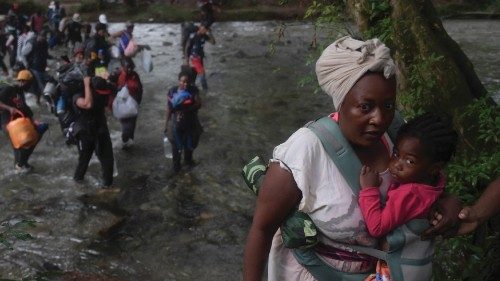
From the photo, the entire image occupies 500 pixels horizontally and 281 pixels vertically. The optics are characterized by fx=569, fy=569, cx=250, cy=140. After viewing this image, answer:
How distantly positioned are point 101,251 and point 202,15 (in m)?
17.2

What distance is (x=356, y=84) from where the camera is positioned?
1.93m

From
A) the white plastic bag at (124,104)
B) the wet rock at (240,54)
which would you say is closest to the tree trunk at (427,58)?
the white plastic bag at (124,104)

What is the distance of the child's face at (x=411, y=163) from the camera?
195 cm

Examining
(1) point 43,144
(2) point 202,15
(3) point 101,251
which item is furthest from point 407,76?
(2) point 202,15

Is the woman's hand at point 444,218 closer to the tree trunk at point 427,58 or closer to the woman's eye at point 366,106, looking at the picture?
the woman's eye at point 366,106

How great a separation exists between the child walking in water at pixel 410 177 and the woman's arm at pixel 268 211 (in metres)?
0.25

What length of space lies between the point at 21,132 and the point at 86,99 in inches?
56.2

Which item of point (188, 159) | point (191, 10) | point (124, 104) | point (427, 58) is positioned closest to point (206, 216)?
point (188, 159)

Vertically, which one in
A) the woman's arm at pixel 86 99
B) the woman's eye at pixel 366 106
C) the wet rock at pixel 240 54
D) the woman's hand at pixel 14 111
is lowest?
the wet rock at pixel 240 54

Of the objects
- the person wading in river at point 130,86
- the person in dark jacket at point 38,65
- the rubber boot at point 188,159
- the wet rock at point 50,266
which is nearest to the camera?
the wet rock at point 50,266

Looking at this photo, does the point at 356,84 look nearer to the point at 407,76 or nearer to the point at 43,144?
the point at 407,76

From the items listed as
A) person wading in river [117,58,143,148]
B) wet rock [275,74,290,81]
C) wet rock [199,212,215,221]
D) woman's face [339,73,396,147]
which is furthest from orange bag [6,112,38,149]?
wet rock [275,74,290,81]

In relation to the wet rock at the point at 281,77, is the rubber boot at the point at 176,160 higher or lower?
higher

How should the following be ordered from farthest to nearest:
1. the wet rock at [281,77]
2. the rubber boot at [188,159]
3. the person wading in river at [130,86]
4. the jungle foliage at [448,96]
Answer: the wet rock at [281,77] → the person wading in river at [130,86] → the rubber boot at [188,159] → the jungle foliage at [448,96]
